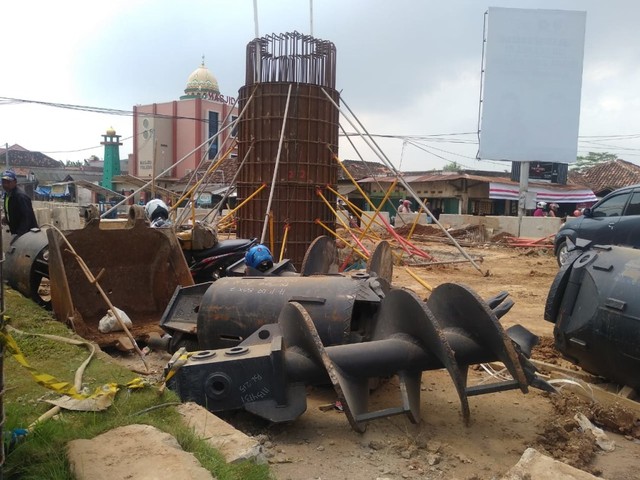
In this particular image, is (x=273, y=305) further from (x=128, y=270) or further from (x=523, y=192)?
(x=523, y=192)

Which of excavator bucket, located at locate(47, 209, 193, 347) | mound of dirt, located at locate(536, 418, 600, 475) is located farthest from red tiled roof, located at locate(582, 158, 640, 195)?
mound of dirt, located at locate(536, 418, 600, 475)

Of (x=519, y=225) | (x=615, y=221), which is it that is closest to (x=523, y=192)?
(x=519, y=225)

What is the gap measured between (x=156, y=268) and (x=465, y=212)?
78.0ft

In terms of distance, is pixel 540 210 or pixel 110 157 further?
pixel 110 157

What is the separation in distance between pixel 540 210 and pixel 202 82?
1101 inches

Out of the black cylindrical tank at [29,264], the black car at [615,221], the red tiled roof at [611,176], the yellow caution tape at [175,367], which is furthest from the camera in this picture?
the red tiled roof at [611,176]

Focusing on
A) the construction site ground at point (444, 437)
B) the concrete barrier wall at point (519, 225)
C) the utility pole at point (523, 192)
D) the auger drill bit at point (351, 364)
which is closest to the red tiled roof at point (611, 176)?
the utility pole at point (523, 192)

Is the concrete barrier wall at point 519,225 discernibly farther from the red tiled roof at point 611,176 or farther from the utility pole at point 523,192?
the red tiled roof at point 611,176

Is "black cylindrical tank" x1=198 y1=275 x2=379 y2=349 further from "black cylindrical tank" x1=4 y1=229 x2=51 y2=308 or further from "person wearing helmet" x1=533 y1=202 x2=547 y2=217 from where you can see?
"person wearing helmet" x1=533 y1=202 x2=547 y2=217

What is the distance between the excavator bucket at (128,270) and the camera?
5914mm

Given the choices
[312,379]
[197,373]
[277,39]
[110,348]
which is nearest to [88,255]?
[110,348]

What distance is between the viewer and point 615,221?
10.6m

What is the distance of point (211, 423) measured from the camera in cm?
306

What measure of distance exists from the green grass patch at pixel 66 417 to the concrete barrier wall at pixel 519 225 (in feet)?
61.1
